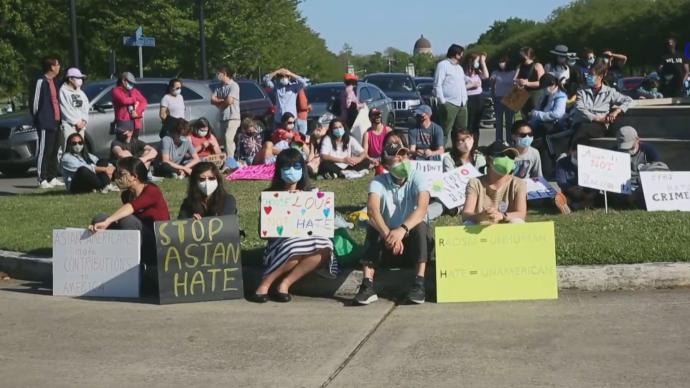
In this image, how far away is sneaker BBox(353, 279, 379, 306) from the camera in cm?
820

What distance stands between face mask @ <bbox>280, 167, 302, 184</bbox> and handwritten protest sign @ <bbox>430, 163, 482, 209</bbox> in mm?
2244

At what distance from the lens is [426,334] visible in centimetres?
713

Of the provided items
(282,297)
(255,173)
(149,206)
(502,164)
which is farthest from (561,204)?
(255,173)

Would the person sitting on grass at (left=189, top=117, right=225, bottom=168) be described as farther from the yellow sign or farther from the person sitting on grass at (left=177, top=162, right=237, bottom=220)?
the yellow sign

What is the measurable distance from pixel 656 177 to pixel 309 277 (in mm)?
4008

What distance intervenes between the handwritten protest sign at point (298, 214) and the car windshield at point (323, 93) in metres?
14.5

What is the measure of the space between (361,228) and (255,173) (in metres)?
5.85

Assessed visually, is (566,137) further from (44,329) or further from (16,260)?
(44,329)

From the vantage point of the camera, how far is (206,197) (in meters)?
9.05

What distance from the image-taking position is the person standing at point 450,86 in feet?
51.9

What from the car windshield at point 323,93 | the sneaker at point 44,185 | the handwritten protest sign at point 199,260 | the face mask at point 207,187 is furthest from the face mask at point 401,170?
the car windshield at point 323,93

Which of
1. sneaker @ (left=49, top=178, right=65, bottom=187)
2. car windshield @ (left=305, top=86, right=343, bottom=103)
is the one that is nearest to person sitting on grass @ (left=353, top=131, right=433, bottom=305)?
sneaker @ (left=49, top=178, right=65, bottom=187)

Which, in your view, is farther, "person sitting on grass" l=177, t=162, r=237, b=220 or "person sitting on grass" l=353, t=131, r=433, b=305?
"person sitting on grass" l=177, t=162, r=237, b=220

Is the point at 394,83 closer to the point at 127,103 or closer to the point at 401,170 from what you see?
the point at 127,103
